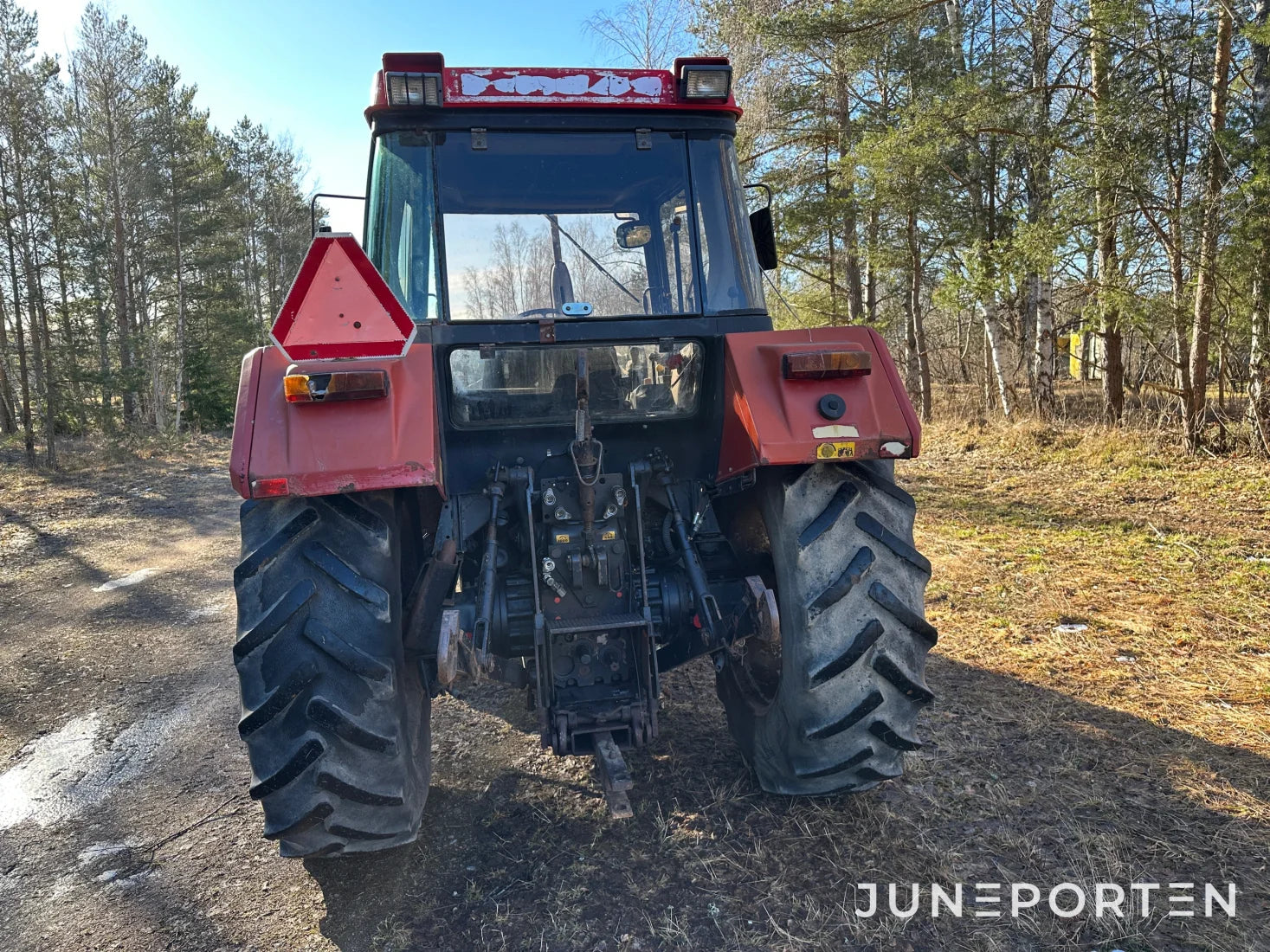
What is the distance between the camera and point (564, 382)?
3.10 m

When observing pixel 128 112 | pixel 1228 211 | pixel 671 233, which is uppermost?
pixel 128 112

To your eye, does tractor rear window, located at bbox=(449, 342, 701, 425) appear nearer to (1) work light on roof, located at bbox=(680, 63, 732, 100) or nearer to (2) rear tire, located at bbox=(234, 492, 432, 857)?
(2) rear tire, located at bbox=(234, 492, 432, 857)

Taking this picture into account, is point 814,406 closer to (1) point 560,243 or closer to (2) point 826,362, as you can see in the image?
(2) point 826,362

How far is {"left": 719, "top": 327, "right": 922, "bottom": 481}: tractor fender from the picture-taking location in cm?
262

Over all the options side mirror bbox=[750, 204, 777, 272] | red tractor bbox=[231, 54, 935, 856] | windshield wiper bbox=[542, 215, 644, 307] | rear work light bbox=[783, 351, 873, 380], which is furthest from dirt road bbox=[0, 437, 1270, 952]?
side mirror bbox=[750, 204, 777, 272]

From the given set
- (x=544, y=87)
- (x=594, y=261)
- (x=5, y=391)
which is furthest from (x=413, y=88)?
(x=5, y=391)

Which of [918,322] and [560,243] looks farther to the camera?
[918,322]

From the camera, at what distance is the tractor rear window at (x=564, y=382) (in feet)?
9.93

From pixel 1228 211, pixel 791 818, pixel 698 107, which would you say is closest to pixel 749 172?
pixel 1228 211

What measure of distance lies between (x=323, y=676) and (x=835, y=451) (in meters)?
1.71

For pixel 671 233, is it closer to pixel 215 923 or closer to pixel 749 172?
pixel 215 923

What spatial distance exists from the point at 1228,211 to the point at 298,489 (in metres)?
8.70

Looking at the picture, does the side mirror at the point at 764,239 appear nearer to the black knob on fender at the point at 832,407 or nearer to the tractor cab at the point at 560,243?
the tractor cab at the point at 560,243

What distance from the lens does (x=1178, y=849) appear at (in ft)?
8.64
